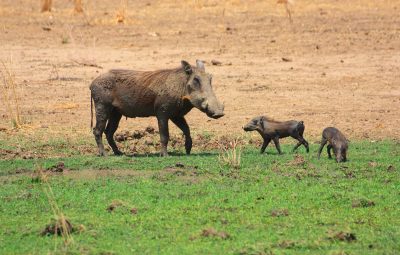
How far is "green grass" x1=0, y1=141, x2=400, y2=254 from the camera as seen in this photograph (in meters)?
8.62

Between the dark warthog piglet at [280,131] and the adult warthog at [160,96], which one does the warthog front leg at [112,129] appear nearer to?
the adult warthog at [160,96]

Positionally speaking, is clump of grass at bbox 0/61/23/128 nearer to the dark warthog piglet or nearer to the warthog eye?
the warthog eye

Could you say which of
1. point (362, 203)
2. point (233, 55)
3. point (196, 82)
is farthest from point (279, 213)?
point (233, 55)

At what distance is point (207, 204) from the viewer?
1006cm

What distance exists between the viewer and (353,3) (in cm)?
2492

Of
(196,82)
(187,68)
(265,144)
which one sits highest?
(187,68)

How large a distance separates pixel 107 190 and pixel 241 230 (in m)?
2.11

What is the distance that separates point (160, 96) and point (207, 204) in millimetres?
3329

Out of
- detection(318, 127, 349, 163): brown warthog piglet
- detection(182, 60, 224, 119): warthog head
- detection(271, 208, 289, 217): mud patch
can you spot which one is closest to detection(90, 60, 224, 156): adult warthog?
detection(182, 60, 224, 119): warthog head

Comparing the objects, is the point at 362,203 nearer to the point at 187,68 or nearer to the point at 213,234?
the point at 213,234

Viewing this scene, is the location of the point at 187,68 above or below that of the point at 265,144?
above

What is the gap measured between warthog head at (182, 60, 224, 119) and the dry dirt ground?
2.37 m

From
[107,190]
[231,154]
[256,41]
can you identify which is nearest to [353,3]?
[256,41]

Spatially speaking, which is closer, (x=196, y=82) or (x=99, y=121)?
(x=196, y=82)
